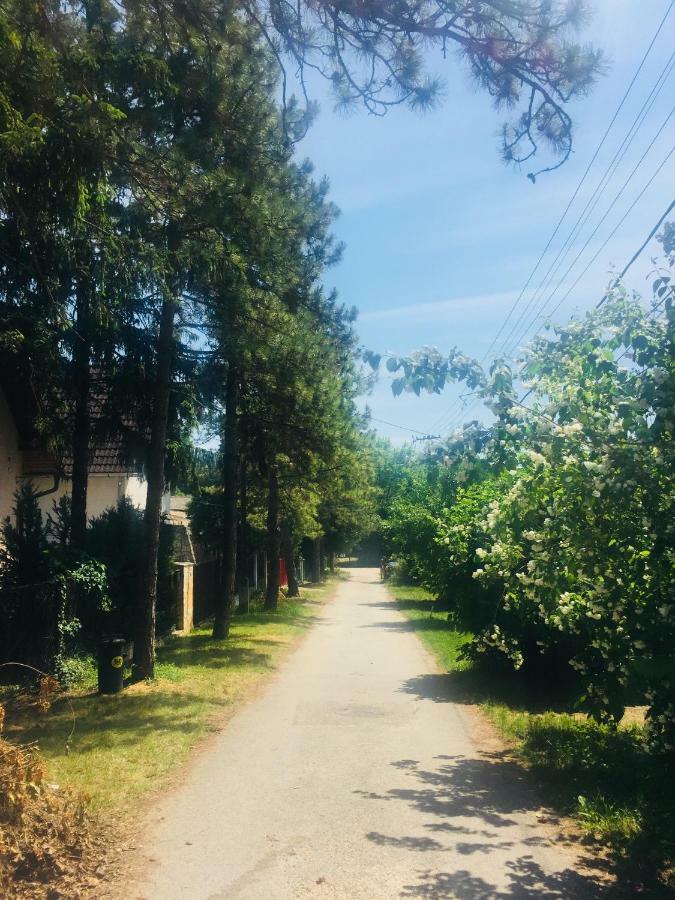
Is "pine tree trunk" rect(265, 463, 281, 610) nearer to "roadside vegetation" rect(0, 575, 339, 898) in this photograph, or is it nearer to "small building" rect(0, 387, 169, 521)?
"roadside vegetation" rect(0, 575, 339, 898)

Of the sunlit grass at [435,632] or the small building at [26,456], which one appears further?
the sunlit grass at [435,632]

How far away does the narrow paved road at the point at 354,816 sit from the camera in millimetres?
5195

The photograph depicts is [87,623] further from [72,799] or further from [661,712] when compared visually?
[661,712]

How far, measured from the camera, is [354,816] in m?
6.47

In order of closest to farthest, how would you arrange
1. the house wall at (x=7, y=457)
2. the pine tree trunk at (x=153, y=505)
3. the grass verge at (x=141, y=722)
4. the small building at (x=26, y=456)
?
1. the grass verge at (x=141, y=722)
2. the pine tree trunk at (x=153, y=505)
3. the small building at (x=26, y=456)
4. the house wall at (x=7, y=457)

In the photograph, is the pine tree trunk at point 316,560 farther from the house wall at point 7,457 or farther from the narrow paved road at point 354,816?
the narrow paved road at point 354,816

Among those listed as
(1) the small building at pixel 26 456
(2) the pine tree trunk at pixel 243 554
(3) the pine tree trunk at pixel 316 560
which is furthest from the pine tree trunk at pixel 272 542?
(3) the pine tree trunk at pixel 316 560

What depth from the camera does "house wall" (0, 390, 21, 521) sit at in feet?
51.2

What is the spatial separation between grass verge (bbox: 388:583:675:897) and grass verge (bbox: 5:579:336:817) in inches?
142

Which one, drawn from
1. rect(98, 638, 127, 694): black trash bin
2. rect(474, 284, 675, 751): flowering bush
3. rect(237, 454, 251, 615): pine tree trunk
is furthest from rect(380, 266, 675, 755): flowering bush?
rect(237, 454, 251, 615): pine tree trunk

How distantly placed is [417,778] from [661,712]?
2387 mm

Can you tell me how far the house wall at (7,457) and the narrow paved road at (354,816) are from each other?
7328 millimetres

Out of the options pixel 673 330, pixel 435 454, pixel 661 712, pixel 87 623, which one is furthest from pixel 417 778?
pixel 87 623

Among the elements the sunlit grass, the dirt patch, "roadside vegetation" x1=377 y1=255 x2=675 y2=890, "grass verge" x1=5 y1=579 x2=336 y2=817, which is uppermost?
"roadside vegetation" x1=377 y1=255 x2=675 y2=890
